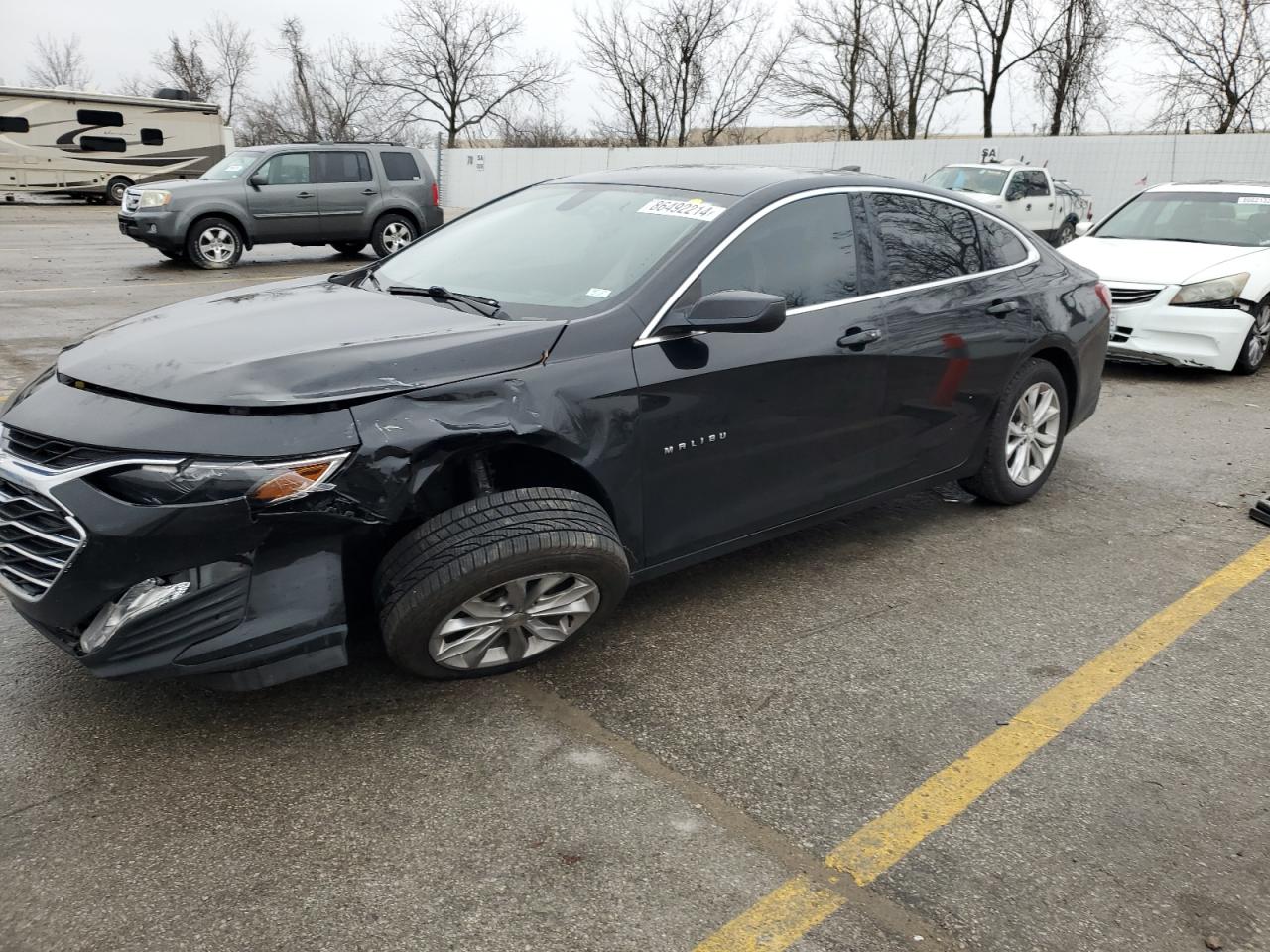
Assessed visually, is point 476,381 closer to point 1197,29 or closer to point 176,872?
point 176,872

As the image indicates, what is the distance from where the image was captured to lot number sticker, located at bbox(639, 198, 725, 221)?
3.62 metres

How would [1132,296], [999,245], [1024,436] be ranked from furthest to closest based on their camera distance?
[1132,296]
[1024,436]
[999,245]

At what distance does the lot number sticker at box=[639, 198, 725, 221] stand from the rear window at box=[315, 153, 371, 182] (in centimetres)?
1289

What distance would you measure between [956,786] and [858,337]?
1734 mm

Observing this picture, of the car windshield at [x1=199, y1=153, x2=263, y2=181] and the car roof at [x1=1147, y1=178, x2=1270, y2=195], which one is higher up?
the car windshield at [x1=199, y1=153, x2=263, y2=181]

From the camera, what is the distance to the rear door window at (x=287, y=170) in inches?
584

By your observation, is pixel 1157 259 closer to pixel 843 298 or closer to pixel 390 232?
pixel 843 298

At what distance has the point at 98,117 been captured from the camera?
2527 centimetres

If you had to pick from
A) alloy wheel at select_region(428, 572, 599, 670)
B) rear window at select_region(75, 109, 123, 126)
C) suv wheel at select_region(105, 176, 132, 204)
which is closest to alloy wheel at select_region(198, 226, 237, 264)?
alloy wheel at select_region(428, 572, 599, 670)

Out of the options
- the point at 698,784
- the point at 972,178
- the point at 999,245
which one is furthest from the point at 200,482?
the point at 972,178

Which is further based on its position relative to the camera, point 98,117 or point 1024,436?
point 98,117

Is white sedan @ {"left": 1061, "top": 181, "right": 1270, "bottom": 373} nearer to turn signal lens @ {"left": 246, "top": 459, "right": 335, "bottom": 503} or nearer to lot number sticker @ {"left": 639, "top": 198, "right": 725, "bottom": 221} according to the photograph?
lot number sticker @ {"left": 639, "top": 198, "right": 725, "bottom": 221}

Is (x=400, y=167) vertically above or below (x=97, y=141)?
below

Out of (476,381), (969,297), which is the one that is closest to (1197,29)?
(969,297)
